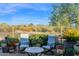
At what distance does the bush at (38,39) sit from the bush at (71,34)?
0.17 meters

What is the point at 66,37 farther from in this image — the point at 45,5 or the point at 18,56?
the point at 18,56

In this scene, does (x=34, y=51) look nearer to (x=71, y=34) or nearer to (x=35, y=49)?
(x=35, y=49)

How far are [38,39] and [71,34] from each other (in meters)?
0.28

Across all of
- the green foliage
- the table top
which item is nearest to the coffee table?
the table top

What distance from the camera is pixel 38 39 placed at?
5.18 feet

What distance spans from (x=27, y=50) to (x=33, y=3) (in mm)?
403

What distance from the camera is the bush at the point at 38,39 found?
61.9 inches

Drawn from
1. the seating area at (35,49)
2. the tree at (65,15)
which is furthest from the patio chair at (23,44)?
the tree at (65,15)

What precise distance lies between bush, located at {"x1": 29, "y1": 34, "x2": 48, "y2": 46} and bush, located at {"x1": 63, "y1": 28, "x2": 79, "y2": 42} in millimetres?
170

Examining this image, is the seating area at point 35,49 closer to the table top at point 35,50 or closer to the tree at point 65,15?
the table top at point 35,50

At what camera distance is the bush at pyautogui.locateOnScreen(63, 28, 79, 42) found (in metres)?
1.57

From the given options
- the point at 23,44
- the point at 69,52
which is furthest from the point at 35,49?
the point at 69,52

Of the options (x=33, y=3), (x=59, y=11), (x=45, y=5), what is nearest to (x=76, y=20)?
(x=59, y=11)

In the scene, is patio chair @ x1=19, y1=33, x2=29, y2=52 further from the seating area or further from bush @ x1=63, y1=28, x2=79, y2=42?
bush @ x1=63, y1=28, x2=79, y2=42
